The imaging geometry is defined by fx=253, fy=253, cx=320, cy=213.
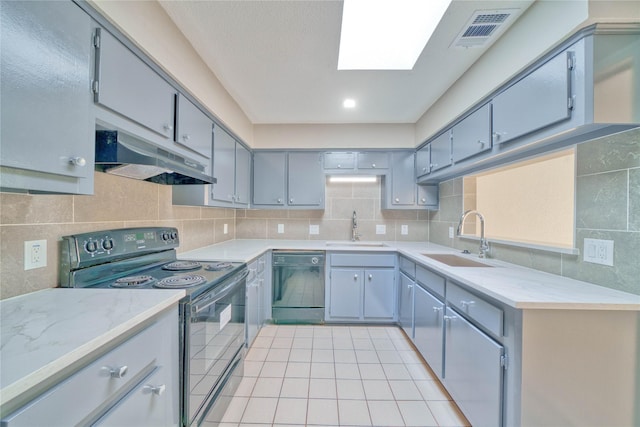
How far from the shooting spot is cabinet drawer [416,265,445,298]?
1844mm

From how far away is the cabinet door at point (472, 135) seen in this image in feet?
5.83

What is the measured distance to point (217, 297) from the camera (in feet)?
4.77

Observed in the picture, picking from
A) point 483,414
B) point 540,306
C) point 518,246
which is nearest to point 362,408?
point 483,414

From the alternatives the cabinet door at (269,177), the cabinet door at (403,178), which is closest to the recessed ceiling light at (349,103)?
the cabinet door at (403,178)

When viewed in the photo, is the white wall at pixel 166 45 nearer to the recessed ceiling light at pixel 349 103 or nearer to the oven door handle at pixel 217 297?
the recessed ceiling light at pixel 349 103

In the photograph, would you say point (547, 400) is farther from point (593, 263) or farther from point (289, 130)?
point (289, 130)

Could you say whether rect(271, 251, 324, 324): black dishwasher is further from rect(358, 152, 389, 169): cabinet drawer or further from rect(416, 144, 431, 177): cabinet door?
rect(416, 144, 431, 177): cabinet door

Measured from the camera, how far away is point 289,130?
10.6 feet

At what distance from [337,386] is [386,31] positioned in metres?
2.63

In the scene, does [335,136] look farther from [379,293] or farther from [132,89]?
[132,89]

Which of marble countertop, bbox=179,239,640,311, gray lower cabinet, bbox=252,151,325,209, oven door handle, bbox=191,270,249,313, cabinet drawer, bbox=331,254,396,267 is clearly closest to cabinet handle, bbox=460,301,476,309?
marble countertop, bbox=179,239,640,311

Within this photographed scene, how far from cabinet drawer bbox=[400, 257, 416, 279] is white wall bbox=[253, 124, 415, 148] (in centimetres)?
146

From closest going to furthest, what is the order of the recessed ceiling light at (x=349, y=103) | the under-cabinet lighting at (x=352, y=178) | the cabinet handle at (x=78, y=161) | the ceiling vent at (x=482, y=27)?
the cabinet handle at (x=78, y=161), the ceiling vent at (x=482, y=27), the recessed ceiling light at (x=349, y=103), the under-cabinet lighting at (x=352, y=178)

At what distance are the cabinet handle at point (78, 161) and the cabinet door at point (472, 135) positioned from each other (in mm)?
2215
